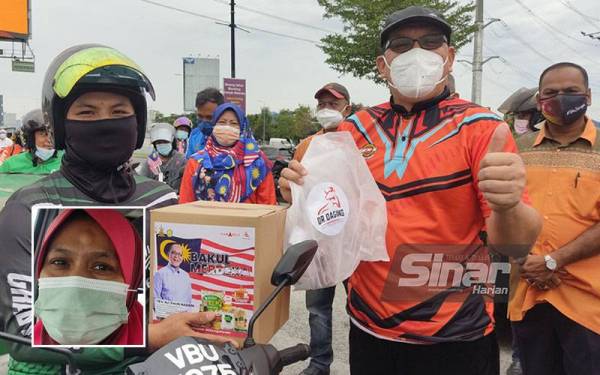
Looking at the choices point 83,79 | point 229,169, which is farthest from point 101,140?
point 229,169

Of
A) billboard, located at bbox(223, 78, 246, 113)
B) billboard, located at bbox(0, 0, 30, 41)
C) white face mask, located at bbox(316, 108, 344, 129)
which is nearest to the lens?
white face mask, located at bbox(316, 108, 344, 129)

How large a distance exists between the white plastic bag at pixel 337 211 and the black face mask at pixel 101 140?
60 cm

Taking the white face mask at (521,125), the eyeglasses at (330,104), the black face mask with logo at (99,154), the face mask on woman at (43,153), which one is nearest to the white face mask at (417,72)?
the black face mask with logo at (99,154)

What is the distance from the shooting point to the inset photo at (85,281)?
83cm

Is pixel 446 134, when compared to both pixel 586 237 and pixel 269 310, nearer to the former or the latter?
pixel 269 310

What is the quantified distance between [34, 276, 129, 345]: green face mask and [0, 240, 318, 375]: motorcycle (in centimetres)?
4

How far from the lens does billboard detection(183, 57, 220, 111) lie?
3366 centimetres

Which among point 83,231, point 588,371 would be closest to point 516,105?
point 588,371

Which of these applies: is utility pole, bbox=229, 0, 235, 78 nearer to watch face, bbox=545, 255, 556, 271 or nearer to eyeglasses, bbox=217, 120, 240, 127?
eyeglasses, bbox=217, 120, 240, 127

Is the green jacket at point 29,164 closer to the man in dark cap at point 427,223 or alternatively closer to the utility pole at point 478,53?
the man in dark cap at point 427,223

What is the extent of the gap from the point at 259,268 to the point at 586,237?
2.16 metres

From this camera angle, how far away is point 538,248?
279cm

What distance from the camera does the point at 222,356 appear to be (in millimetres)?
968

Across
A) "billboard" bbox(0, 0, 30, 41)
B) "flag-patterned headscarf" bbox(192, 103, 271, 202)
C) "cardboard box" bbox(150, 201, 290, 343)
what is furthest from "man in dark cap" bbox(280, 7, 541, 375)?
"billboard" bbox(0, 0, 30, 41)
